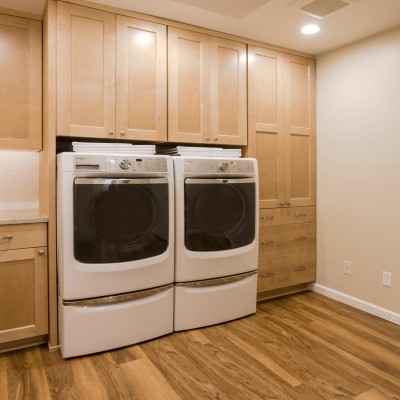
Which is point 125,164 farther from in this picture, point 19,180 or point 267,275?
point 267,275

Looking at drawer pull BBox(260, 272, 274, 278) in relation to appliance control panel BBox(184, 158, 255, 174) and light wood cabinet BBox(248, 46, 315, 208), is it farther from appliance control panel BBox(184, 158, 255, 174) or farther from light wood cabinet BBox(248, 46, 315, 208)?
appliance control panel BBox(184, 158, 255, 174)

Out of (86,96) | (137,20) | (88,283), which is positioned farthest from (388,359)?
(137,20)

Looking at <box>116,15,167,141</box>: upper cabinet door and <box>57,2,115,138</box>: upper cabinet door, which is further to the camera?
<box>116,15,167,141</box>: upper cabinet door

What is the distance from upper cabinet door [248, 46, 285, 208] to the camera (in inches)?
120

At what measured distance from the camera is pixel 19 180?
2793 millimetres

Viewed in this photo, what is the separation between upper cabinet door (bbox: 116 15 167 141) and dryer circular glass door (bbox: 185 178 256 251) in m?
0.51

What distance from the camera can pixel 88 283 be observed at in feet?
7.18

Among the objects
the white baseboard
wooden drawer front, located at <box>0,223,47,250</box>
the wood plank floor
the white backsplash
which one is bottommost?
the wood plank floor

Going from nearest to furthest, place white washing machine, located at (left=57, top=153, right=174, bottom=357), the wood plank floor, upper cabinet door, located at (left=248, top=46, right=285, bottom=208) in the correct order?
1. the wood plank floor
2. white washing machine, located at (left=57, top=153, right=174, bottom=357)
3. upper cabinet door, located at (left=248, top=46, right=285, bottom=208)

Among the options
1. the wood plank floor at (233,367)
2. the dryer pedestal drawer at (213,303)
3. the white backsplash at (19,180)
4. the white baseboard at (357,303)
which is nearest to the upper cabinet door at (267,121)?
the dryer pedestal drawer at (213,303)

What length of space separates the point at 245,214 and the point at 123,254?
1016 mm

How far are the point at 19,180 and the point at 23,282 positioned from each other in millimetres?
917

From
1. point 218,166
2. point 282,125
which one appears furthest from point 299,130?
point 218,166

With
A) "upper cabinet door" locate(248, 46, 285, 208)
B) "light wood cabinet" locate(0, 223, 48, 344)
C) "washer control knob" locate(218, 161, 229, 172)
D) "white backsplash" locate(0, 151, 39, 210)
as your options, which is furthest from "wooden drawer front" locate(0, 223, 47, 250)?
"upper cabinet door" locate(248, 46, 285, 208)
